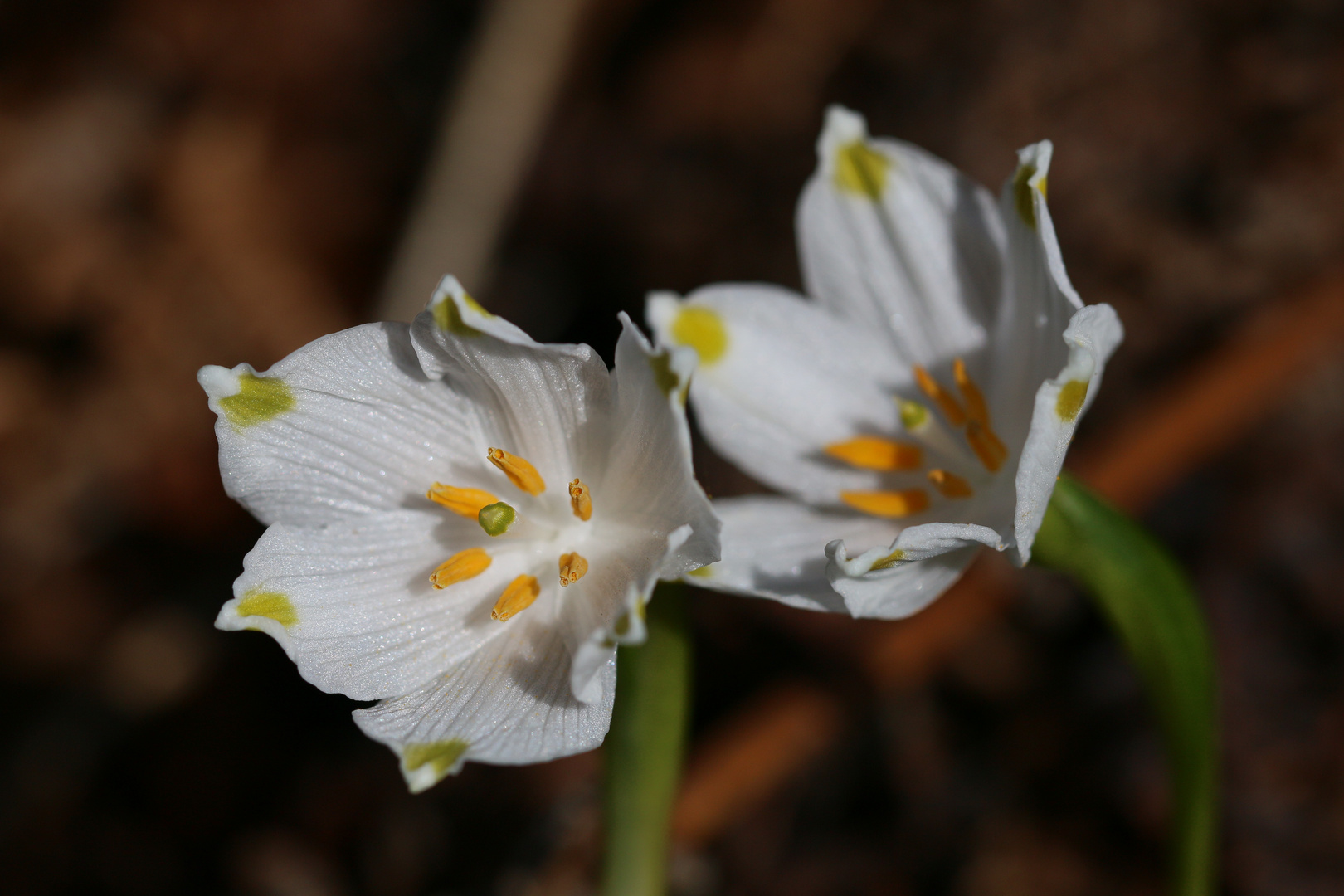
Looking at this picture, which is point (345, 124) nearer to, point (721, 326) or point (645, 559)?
point (721, 326)

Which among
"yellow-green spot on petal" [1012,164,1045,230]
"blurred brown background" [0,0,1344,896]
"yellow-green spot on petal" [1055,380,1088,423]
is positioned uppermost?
"yellow-green spot on petal" [1012,164,1045,230]

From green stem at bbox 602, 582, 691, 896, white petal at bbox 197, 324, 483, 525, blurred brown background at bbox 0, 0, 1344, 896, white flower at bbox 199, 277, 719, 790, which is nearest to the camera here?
white flower at bbox 199, 277, 719, 790

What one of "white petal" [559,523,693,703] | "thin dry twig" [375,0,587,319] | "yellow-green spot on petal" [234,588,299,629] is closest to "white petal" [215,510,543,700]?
"yellow-green spot on petal" [234,588,299,629]

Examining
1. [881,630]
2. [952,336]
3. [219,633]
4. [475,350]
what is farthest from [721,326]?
[219,633]

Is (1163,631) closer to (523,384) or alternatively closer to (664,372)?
(664,372)

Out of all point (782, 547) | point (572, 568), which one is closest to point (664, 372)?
point (572, 568)

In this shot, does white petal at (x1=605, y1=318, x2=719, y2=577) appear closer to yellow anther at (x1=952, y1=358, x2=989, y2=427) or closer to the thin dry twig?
yellow anther at (x1=952, y1=358, x2=989, y2=427)

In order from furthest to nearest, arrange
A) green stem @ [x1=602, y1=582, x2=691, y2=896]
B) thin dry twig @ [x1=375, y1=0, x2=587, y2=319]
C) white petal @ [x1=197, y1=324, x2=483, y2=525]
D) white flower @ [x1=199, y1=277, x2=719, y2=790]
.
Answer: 1. thin dry twig @ [x1=375, y1=0, x2=587, y2=319]
2. green stem @ [x1=602, y1=582, x2=691, y2=896]
3. white petal @ [x1=197, y1=324, x2=483, y2=525]
4. white flower @ [x1=199, y1=277, x2=719, y2=790]
